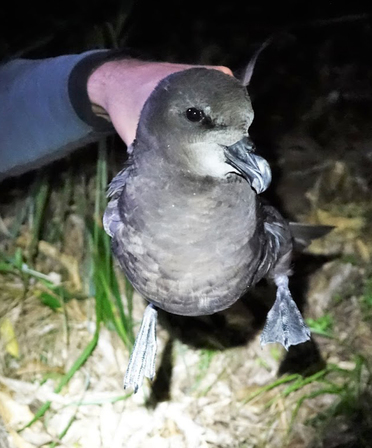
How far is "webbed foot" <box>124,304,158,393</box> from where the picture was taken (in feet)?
4.06

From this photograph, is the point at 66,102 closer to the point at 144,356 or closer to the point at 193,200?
the point at 193,200

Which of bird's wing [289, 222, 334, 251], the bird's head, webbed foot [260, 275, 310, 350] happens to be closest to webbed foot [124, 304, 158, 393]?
webbed foot [260, 275, 310, 350]

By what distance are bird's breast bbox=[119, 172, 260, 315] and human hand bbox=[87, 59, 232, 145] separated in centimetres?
25

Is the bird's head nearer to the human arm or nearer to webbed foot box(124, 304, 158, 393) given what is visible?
the human arm

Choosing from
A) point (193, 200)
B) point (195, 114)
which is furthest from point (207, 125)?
point (193, 200)

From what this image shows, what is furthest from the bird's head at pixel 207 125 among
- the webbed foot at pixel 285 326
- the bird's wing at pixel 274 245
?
the webbed foot at pixel 285 326

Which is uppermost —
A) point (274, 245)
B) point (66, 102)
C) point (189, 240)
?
point (66, 102)

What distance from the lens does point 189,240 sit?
0.93 m

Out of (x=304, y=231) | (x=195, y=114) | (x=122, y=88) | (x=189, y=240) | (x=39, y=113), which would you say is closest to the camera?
(x=195, y=114)

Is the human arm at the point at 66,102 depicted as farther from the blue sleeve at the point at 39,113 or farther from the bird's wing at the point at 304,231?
the bird's wing at the point at 304,231

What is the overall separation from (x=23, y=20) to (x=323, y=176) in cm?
110

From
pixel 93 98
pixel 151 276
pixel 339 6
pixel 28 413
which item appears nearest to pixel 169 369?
pixel 28 413

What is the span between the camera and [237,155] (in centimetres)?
82

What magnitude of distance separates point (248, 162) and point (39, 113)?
464mm
